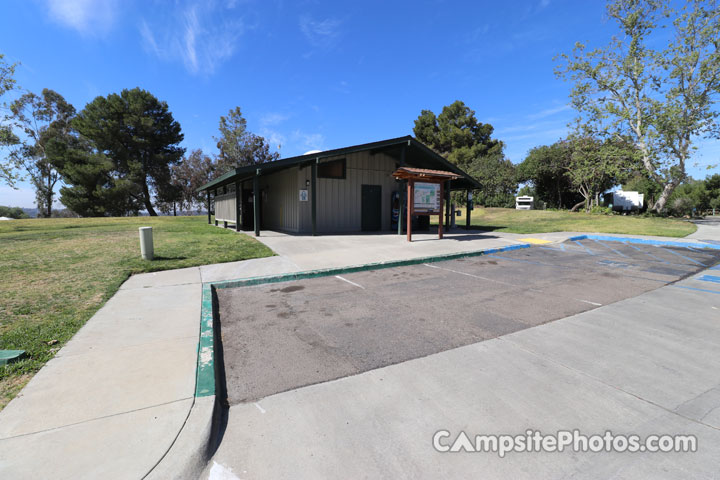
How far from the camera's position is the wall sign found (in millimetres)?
12133

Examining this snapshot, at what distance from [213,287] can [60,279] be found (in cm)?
290

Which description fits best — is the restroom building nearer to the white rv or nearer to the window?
the window

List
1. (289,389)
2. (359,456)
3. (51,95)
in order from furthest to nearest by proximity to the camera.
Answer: (51,95) → (289,389) → (359,456)

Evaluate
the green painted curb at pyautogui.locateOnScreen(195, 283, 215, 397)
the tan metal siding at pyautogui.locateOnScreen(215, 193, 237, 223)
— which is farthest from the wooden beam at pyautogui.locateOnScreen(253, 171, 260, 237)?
the green painted curb at pyautogui.locateOnScreen(195, 283, 215, 397)

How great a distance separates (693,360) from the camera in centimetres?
325

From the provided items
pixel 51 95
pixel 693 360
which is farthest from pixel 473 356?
pixel 51 95

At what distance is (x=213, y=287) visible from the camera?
5988 mm

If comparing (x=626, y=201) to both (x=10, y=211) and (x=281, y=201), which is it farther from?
(x=10, y=211)

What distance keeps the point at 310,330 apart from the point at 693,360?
13.5ft

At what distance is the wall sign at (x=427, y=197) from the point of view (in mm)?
12133

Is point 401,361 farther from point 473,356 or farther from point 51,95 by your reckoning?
point 51,95

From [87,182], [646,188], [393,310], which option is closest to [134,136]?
[87,182]

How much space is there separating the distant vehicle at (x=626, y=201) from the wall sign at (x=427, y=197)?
120ft

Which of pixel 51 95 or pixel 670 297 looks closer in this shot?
pixel 670 297
